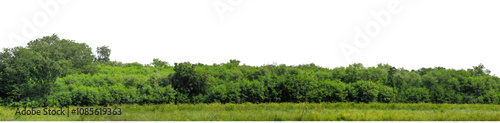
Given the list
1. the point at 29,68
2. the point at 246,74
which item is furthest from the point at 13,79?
the point at 246,74

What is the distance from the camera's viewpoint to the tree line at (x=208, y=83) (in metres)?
27.1

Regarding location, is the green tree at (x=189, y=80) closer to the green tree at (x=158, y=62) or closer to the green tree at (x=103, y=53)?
the green tree at (x=158, y=62)

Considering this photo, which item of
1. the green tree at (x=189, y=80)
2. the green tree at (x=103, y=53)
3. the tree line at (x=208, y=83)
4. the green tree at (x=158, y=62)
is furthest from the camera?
the green tree at (x=103, y=53)

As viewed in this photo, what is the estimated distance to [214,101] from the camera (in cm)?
2964

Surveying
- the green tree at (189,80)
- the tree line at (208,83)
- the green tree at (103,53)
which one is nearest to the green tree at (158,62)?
the tree line at (208,83)

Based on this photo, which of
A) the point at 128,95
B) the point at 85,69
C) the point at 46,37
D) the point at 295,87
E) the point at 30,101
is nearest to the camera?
the point at 30,101

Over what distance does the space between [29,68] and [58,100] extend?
3.35 meters

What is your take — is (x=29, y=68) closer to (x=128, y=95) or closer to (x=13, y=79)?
(x=13, y=79)

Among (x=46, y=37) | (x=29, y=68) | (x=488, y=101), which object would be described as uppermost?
(x=46, y=37)

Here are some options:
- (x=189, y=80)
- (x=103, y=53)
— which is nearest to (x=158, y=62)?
(x=189, y=80)

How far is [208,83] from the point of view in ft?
97.8

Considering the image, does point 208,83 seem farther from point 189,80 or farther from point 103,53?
point 103,53

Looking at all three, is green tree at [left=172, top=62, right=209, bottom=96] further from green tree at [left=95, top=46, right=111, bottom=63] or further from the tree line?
green tree at [left=95, top=46, right=111, bottom=63]

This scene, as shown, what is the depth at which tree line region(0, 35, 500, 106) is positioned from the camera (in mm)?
27125
